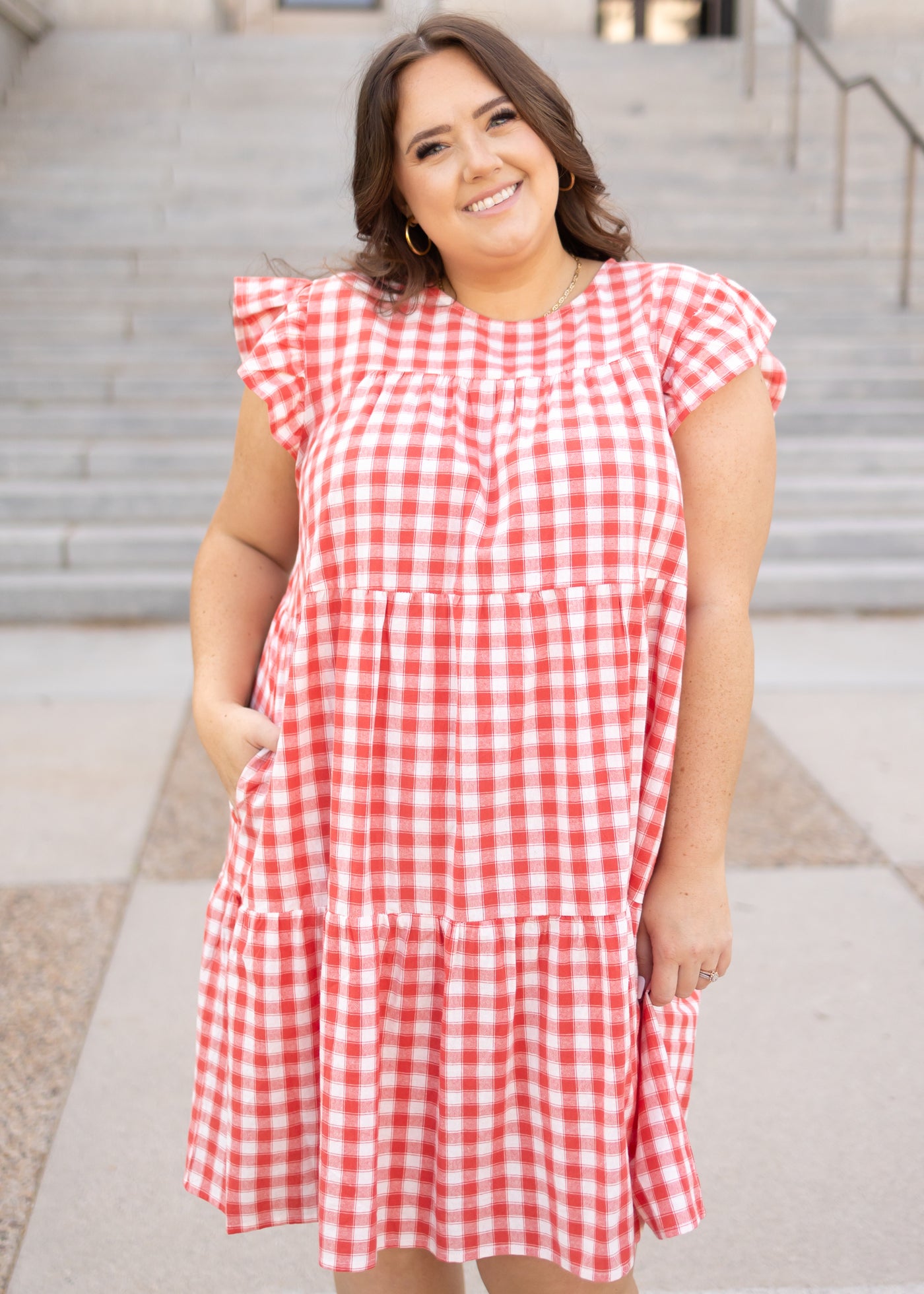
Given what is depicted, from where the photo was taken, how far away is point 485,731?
4.31 feet

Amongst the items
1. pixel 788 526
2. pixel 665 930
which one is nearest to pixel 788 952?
pixel 665 930

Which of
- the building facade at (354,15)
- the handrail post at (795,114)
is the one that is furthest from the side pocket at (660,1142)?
the building facade at (354,15)

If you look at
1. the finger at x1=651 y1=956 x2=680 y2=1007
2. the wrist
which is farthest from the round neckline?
the finger at x1=651 y1=956 x2=680 y2=1007

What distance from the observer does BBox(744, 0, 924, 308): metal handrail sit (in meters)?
7.62

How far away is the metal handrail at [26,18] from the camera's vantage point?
33.7ft

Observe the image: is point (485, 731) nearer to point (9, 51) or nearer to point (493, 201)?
point (493, 201)

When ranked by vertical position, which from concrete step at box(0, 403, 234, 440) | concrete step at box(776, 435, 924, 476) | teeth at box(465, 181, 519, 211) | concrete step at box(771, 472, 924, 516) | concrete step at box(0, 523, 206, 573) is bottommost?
concrete step at box(771, 472, 924, 516)

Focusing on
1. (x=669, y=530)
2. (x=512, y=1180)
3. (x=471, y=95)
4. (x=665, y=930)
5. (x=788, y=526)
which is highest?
(x=471, y=95)

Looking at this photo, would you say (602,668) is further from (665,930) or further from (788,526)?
(788,526)

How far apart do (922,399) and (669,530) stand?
637 centimetres

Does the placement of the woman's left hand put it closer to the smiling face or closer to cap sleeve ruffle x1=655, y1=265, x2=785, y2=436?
cap sleeve ruffle x1=655, y1=265, x2=785, y2=436

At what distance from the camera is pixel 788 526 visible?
19.4 ft

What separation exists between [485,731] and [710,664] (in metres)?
0.27

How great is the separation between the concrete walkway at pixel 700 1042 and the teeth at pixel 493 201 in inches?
62.5
